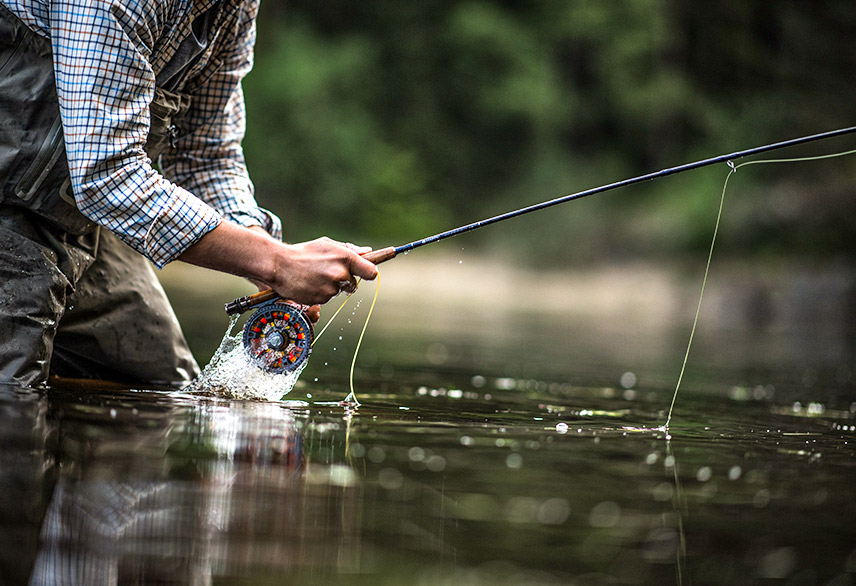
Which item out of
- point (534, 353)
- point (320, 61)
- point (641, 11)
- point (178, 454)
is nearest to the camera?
point (178, 454)

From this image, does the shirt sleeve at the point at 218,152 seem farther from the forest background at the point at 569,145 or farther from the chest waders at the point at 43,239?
the forest background at the point at 569,145

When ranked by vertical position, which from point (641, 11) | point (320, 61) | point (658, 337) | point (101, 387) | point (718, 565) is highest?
point (641, 11)

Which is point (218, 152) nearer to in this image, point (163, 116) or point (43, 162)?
point (163, 116)

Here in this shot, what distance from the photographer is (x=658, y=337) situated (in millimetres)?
12141

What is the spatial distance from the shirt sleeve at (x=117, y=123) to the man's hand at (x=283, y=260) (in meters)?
0.06

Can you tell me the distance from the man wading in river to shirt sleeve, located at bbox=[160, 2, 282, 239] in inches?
4.0

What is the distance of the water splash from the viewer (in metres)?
3.43

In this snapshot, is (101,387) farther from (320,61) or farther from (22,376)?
(320,61)

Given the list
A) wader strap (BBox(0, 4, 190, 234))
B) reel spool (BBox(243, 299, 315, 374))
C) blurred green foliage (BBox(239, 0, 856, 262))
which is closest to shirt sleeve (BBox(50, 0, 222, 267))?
wader strap (BBox(0, 4, 190, 234))

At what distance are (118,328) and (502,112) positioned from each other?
2870 centimetres

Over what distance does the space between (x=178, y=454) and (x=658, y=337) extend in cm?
1033

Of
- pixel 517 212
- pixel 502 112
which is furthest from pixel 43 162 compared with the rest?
pixel 502 112

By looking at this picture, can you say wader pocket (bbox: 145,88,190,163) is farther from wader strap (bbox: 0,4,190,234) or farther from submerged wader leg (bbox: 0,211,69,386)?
submerged wader leg (bbox: 0,211,69,386)

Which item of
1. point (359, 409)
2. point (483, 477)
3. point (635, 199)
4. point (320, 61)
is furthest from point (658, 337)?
point (320, 61)
